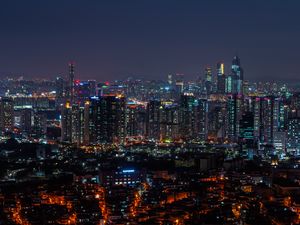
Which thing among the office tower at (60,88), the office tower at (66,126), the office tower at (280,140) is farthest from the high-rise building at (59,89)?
the office tower at (280,140)

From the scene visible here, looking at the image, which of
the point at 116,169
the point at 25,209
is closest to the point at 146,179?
the point at 116,169

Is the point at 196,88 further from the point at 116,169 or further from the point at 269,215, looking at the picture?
the point at 269,215

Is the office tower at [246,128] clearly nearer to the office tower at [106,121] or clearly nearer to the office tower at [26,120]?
the office tower at [106,121]

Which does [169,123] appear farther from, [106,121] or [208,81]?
[208,81]

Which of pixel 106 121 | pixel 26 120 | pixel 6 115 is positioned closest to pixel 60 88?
pixel 26 120


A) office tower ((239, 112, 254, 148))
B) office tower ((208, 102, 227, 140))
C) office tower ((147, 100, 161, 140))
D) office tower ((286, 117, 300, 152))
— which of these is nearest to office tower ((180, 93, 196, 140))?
office tower ((208, 102, 227, 140))
